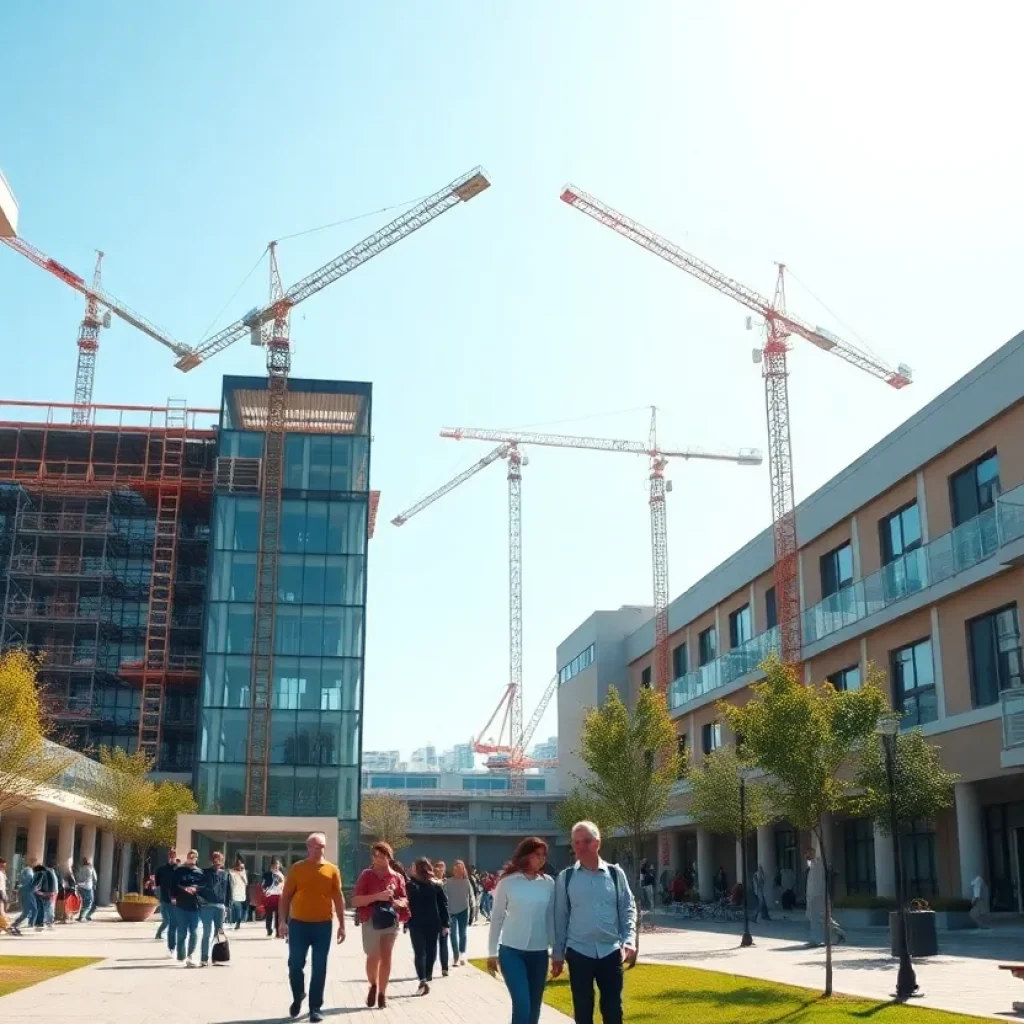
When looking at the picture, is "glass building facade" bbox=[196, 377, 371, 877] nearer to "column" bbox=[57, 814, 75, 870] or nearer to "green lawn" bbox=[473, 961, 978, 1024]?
"column" bbox=[57, 814, 75, 870]

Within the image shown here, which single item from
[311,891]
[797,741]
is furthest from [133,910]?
[311,891]

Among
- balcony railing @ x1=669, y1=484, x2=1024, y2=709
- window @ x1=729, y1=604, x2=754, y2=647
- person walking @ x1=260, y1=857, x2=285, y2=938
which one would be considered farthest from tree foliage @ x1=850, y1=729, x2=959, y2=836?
window @ x1=729, y1=604, x2=754, y2=647

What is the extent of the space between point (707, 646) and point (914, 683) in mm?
18206

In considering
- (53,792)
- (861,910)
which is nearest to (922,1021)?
(861,910)

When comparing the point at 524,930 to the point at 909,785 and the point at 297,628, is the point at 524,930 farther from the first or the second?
the point at 297,628

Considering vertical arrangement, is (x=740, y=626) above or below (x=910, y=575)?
above

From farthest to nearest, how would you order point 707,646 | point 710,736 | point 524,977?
point 707,646
point 710,736
point 524,977

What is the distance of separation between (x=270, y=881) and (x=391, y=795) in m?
53.0

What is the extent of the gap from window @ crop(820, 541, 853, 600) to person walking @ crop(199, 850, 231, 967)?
21.6 metres

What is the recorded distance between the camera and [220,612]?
178 ft

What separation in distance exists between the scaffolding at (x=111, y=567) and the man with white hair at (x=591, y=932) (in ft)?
183

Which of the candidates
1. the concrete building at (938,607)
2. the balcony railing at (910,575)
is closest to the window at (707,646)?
the balcony railing at (910,575)

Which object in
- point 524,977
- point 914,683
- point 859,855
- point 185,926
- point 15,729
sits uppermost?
point 914,683

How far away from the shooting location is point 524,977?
9008 mm
